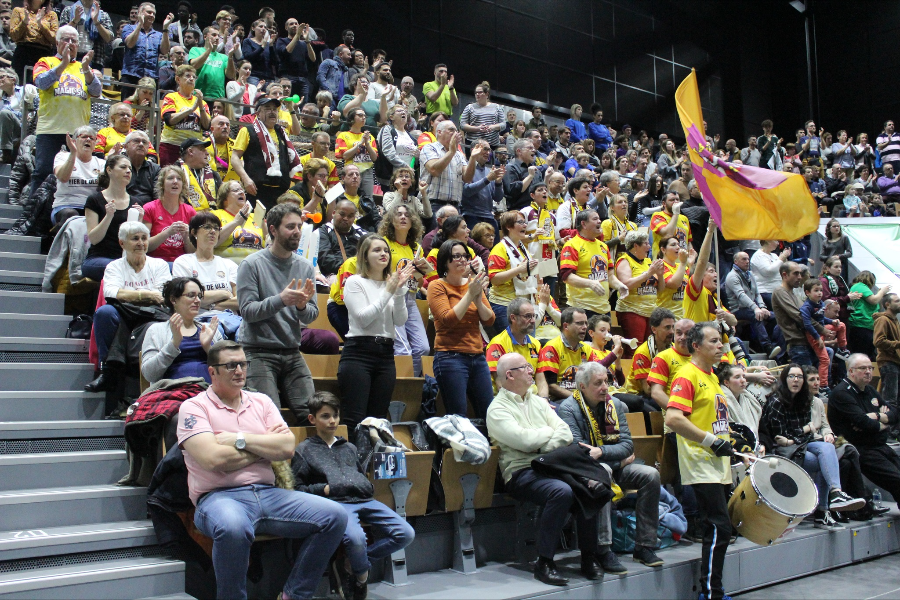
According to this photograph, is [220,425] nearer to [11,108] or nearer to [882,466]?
[882,466]

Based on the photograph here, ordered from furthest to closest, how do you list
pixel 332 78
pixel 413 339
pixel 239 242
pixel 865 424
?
pixel 332 78, pixel 865 424, pixel 239 242, pixel 413 339

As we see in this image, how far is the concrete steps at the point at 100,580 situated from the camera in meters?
3.64

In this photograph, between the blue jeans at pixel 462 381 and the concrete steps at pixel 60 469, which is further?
the blue jeans at pixel 462 381

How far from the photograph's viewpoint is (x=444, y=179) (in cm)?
837

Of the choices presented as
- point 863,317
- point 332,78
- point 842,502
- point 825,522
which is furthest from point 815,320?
point 332,78

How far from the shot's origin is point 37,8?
8.93 metres

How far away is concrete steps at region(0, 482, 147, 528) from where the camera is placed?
13.5 ft

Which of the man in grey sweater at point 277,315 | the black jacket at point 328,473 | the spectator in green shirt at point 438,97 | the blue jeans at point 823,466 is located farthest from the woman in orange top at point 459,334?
the spectator in green shirt at point 438,97

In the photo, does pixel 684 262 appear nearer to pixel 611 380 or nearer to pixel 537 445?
pixel 611 380

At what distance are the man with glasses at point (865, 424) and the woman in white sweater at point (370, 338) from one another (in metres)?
4.51

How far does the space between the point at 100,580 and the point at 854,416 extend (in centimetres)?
631

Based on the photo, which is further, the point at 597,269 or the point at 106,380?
the point at 597,269

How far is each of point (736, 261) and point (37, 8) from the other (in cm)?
832

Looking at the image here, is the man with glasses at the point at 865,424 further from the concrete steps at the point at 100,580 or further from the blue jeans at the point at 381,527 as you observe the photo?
the concrete steps at the point at 100,580
